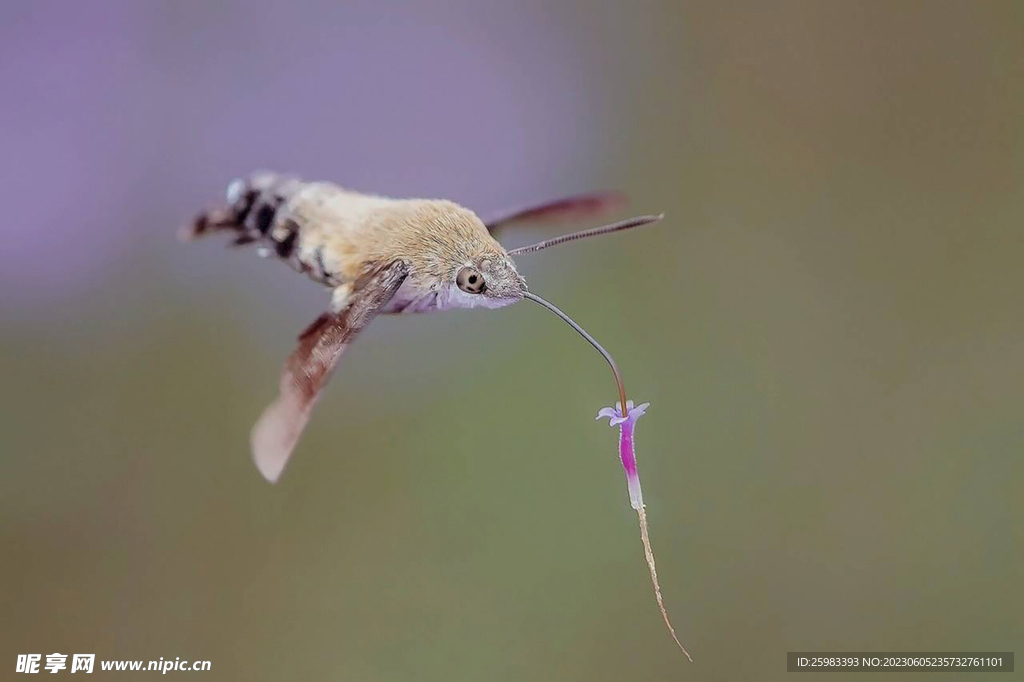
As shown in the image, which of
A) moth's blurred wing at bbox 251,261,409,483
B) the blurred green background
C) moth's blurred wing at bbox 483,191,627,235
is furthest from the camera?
the blurred green background

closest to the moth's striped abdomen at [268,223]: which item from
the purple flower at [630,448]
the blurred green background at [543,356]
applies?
the purple flower at [630,448]

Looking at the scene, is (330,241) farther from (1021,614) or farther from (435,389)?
(1021,614)

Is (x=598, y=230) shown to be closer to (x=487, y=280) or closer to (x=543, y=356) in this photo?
(x=487, y=280)

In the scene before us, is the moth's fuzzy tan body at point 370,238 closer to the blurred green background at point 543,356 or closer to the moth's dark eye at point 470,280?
the moth's dark eye at point 470,280

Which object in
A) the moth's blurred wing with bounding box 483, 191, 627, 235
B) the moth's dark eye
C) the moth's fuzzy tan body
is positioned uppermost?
the moth's blurred wing with bounding box 483, 191, 627, 235

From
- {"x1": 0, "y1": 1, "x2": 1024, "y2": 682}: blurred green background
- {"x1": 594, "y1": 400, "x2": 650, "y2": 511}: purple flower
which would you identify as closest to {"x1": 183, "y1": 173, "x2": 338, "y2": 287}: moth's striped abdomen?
{"x1": 594, "y1": 400, "x2": 650, "y2": 511}: purple flower

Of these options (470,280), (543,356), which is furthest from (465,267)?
(543,356)

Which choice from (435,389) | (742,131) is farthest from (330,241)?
(742,131)

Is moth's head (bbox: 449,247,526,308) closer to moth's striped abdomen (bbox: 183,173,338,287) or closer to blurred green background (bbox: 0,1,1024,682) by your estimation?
moth's striped abdomen (bbox: 183,173,338,287)
